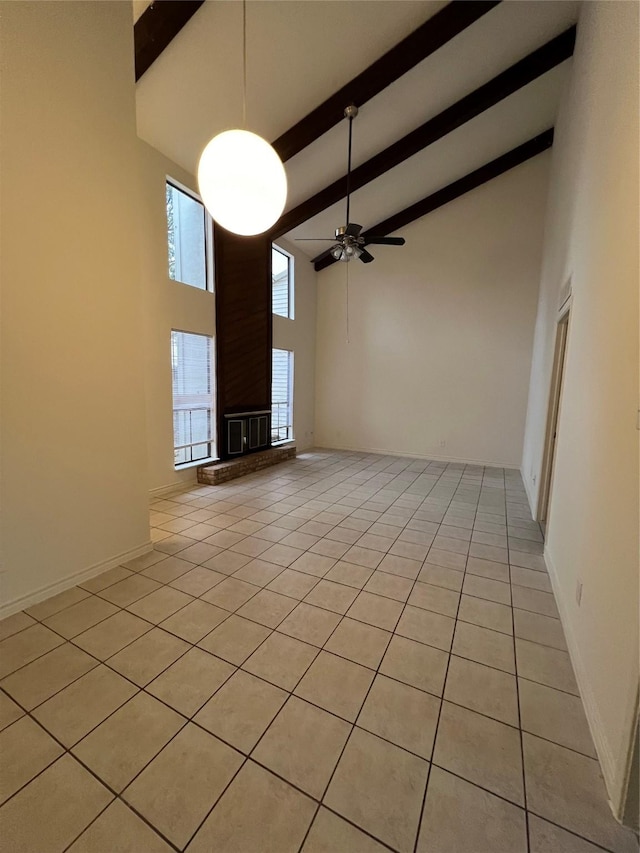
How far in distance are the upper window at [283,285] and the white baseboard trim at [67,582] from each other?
4844 millimetres

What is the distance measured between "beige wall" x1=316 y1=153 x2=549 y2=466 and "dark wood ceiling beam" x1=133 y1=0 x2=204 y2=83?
4.41 meters

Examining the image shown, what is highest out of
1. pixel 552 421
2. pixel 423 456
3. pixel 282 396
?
pixel 282 396

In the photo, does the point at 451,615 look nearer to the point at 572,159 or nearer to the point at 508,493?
the point at 508,493

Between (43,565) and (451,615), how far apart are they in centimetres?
253

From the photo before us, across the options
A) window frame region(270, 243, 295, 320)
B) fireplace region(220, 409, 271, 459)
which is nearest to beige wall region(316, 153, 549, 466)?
window frame region(270, 243, 295, 320)

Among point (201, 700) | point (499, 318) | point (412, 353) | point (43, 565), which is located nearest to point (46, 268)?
point (43, 565)

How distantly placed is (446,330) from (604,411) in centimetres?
495

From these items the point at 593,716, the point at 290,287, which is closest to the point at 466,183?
the point at 290,287

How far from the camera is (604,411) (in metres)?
1.71

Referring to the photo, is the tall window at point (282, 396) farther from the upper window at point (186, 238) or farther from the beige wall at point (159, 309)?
the beige wall at point (159, 309)

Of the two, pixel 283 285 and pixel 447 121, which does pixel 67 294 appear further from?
pixel 283 285

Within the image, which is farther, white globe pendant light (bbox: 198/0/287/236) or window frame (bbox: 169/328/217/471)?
window frame (bbox: 169/328/217/471)

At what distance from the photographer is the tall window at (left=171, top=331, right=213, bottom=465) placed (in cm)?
450

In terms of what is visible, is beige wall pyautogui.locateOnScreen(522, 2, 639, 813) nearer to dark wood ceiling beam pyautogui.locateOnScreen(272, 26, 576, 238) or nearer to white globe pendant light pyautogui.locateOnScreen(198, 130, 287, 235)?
dark wood ceiling beam pyautogui.locateOnScreen(272, 26, 576, 238)
